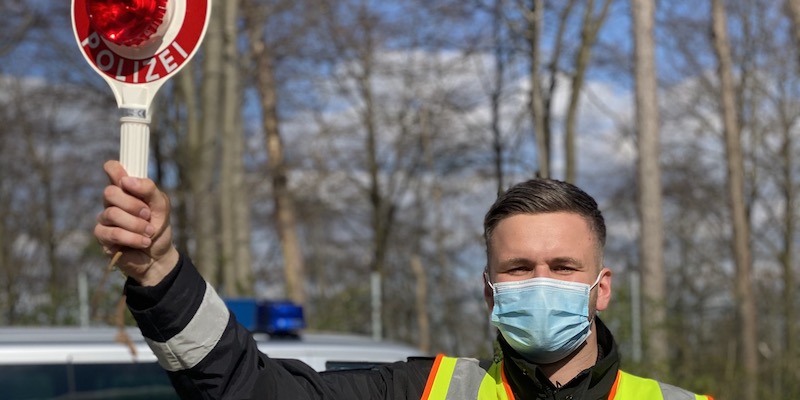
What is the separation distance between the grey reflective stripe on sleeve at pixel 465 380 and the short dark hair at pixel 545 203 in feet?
0.98

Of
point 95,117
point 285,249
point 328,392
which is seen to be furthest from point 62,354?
point 285,249

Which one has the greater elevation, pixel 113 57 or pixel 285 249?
pixel 113 57

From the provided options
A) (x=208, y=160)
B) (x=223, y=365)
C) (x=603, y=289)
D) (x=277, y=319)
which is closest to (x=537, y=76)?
(x=208, y=160)

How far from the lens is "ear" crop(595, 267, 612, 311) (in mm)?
3008

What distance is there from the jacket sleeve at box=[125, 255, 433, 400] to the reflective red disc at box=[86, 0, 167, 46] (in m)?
0.46

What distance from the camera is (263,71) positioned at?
893 inches

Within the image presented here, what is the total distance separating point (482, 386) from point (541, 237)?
1.35 feet

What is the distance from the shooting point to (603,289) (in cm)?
303

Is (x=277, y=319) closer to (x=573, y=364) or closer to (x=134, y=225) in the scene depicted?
(x=573, y=364)

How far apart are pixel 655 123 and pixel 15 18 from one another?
11100 mm

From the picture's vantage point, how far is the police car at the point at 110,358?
4309 mm

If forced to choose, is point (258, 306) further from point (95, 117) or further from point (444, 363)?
point (95, 117)

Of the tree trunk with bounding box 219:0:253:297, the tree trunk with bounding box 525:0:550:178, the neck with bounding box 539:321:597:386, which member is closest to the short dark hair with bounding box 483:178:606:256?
the neck with bounding box 539:321:597:386

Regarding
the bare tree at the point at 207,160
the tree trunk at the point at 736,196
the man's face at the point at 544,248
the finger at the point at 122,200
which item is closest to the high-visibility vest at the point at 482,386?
the man's face at the point at 544,248
